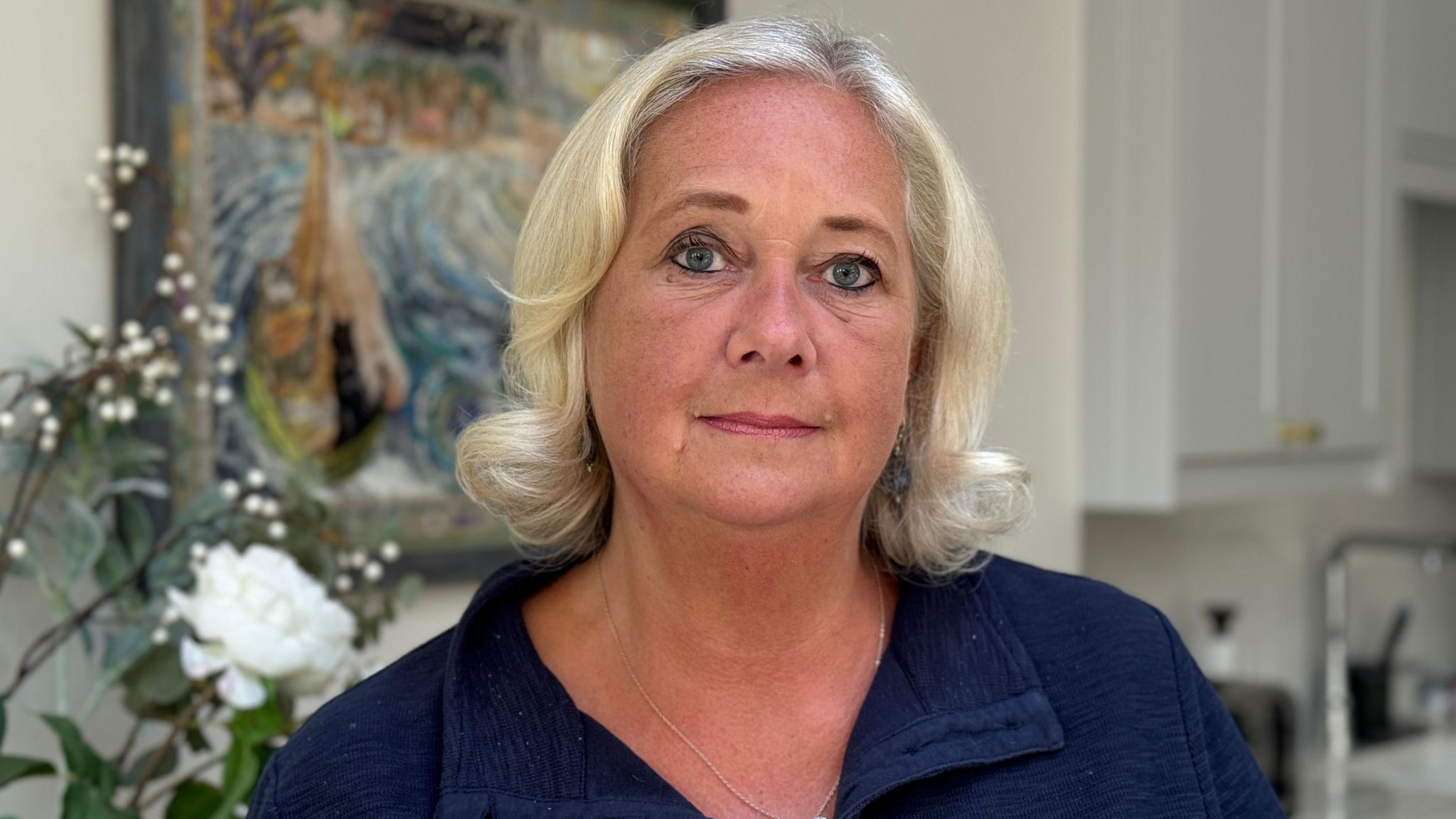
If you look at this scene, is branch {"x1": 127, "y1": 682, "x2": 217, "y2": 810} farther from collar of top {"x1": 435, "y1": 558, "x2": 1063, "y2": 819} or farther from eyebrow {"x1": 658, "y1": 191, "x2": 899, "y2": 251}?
eyebrow {"x1": 658, "y1": 191, "x2": 899, "y2": 251}

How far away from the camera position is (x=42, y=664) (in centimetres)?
132

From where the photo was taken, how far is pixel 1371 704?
3357 mm

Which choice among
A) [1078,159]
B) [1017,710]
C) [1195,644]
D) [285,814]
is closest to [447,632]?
[285,814]

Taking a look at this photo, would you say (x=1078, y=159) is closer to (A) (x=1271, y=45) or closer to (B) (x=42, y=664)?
(A) (x=1271, y=45)

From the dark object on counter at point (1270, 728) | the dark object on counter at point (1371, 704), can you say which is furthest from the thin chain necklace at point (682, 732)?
the dark object on counter at point (1371, 704)

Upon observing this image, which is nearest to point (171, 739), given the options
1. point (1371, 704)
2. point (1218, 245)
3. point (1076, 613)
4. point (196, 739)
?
point (196, 739)

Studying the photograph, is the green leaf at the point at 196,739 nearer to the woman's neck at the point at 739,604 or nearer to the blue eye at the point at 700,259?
the woman's neck at the point at 739,604

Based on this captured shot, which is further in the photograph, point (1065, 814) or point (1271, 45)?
point (1271, 45)

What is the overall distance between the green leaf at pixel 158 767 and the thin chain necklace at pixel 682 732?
41cm

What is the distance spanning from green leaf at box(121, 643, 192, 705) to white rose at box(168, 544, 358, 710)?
46mm

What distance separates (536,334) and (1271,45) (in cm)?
185

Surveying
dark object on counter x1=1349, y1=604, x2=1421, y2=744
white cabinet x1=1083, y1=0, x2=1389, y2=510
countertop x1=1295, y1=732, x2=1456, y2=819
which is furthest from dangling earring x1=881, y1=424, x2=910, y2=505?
dark object on counter x1=1349, y1=604, x2=1421, y2=744

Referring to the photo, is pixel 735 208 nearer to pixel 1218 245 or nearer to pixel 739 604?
pixel 739 604

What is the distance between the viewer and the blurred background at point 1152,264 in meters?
1.34
